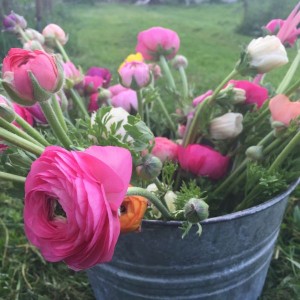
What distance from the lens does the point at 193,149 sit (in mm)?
627

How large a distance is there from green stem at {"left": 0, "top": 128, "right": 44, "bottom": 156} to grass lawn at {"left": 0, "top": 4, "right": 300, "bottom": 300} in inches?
15.6

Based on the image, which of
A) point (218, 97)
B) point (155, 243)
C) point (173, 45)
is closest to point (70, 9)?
point (173, 45)

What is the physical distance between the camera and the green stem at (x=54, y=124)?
47cm

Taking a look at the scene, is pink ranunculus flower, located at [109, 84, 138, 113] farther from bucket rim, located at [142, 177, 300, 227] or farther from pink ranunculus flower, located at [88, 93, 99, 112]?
bucket rim, located at [142, 177, 300, 227]

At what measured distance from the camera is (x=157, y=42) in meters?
0.73

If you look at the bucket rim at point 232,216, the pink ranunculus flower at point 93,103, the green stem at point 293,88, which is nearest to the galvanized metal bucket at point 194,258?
the bucket rim at point 232,216

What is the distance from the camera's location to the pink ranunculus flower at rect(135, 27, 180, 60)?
2.35 feet

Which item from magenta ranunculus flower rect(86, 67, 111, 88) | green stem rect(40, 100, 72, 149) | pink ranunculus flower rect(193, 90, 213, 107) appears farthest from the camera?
magenta ranunculus flower rect(86, 67, 111, 88)

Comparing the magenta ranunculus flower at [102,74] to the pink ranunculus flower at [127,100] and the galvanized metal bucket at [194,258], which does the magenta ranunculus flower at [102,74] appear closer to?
the pink ranunculus flower at [127,100]

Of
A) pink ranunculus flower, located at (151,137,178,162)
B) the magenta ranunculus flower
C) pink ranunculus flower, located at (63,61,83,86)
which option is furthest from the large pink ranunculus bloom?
the magenta ranunculus flower

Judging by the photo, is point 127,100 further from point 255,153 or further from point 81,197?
point 81,197

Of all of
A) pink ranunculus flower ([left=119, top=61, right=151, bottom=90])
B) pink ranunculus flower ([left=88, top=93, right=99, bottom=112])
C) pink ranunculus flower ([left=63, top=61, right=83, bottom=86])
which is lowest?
pink ranunculus flower ([left=88, top=93, right=99, bottom=112])

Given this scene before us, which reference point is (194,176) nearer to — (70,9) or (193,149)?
(193,149)

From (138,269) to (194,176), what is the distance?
0.13 meters
